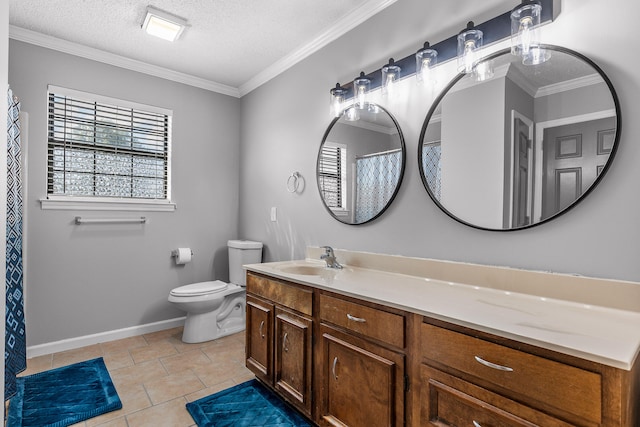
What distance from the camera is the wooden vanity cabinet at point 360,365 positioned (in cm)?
137

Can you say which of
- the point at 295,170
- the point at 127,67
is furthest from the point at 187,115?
the point at 295,170

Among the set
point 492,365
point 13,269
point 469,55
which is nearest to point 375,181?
point 469,55

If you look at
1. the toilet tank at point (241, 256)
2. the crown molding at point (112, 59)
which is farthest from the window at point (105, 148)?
the toilet tank at point (241, 256)

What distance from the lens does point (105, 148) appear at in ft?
9.85

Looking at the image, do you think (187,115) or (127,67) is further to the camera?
(187,115)

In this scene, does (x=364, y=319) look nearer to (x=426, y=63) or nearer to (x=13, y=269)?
(x=426, y=63)

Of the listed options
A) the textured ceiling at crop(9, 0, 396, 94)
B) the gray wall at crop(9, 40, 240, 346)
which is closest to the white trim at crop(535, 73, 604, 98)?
the textured ceiling at crop(9, 0, 396, 94)

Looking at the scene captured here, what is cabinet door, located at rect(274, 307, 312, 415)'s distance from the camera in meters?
1.80

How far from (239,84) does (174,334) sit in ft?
8.52

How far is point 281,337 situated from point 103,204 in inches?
81.5

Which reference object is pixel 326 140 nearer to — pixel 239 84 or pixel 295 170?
pixel 295 170

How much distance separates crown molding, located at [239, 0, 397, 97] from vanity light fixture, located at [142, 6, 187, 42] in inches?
34.0

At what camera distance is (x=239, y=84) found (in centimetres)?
360

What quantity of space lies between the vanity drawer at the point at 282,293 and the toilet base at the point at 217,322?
92 centimetres
